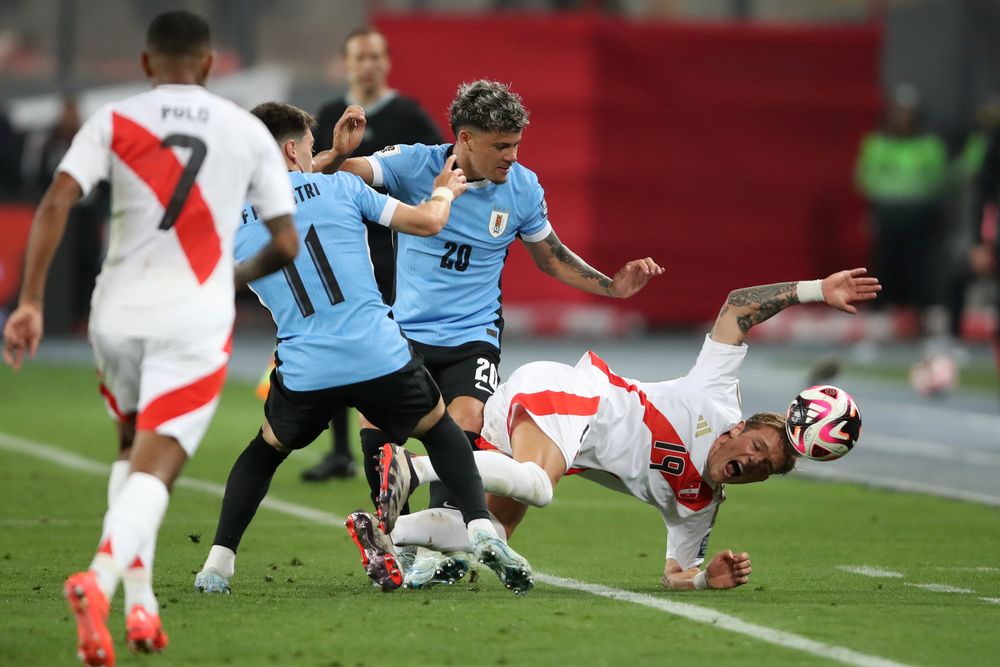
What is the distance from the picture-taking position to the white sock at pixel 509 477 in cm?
703

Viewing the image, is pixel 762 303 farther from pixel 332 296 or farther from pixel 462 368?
pixel 332 296

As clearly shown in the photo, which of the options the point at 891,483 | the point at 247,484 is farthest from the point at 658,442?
the point at 891,483

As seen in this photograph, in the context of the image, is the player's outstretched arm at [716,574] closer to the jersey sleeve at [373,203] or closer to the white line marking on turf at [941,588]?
the white line marking on turf at [941,588]

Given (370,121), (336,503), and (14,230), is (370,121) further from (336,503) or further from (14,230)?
(14,230)

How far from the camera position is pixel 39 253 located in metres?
5.54

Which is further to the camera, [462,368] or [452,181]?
[462,368]

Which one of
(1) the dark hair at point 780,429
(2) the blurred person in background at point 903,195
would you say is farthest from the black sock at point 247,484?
(2) the blurred person in background at point 903,195

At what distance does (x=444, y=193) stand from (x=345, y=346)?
670 mm

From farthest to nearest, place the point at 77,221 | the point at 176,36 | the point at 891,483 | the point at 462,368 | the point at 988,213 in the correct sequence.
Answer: the point at 77,221
the point at 988,213
the point at 891,483
the point at 462,368
the point at 176,36

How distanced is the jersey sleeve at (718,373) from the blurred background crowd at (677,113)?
52.2 feet

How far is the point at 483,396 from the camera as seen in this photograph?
7.75 metres

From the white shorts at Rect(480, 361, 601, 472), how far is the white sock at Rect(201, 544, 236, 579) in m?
1.21

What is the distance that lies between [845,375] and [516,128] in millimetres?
12325

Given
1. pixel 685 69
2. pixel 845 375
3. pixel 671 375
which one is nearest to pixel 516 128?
pixel 671 375
